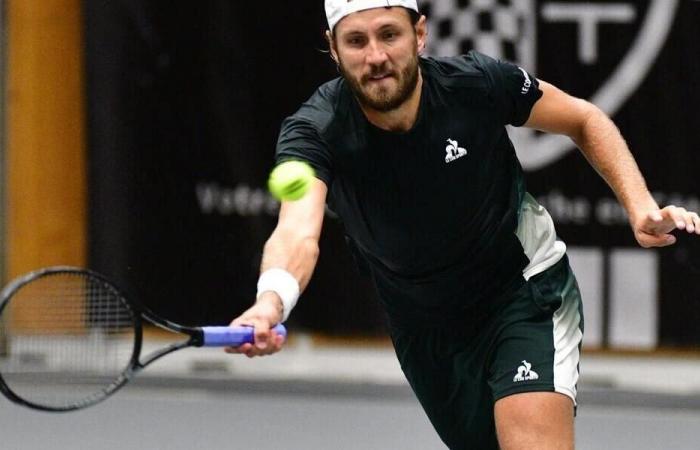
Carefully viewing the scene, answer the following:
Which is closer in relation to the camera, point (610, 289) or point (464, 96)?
point (464, 96)

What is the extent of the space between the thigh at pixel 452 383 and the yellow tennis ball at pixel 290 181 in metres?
0.76

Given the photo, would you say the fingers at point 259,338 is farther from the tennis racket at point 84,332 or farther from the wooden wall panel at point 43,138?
the wooden wall panel at point 43,138

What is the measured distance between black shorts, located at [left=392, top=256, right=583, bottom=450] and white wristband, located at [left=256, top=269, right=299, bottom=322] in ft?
2.47

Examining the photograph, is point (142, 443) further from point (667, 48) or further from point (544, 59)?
point (667, 48)

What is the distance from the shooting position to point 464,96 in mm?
4242

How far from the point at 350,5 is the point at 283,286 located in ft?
2.66

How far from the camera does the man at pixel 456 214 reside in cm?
405

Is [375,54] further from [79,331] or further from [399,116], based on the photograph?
[79,331]

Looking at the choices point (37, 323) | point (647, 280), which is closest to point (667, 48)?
point (647, 280)

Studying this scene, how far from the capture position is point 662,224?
13.0ft

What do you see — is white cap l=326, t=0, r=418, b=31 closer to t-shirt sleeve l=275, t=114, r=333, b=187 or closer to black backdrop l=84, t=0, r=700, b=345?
t-shirt sleeve l=275, t=114, r=333, b=187

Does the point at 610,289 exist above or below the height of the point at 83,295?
below

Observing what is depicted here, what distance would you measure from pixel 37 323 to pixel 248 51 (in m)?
2.60

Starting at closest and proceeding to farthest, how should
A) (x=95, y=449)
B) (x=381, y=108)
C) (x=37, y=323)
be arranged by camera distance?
(x=381, y=108) < (x=37, y=323) < (x=95, y=449)
